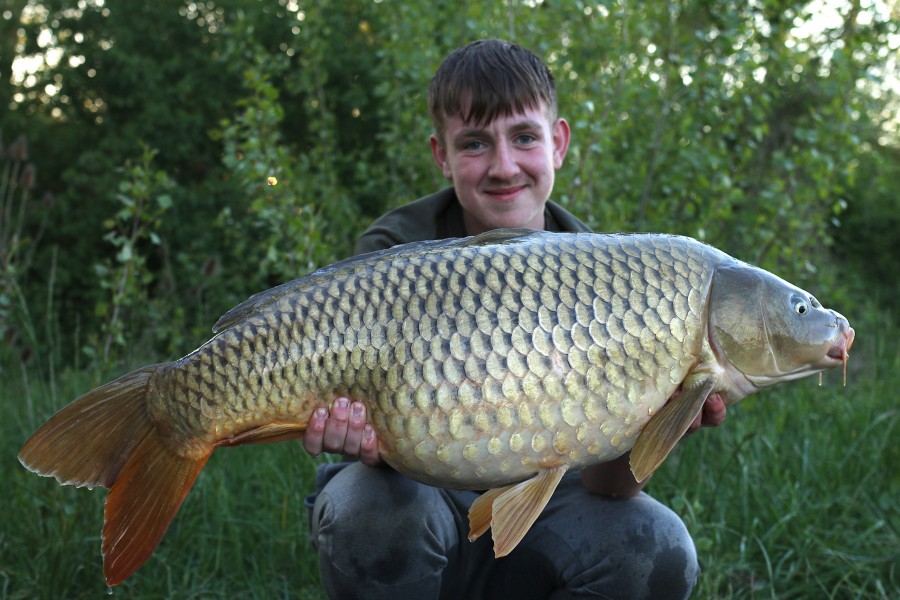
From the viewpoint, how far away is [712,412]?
140 centimetres

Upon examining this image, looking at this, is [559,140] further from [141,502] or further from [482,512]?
[141,502]

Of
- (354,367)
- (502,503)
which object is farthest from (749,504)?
(354,367)

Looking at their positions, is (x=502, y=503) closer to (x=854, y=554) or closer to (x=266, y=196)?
(x=854, y=554)

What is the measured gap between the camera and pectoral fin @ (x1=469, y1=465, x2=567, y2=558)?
1.30m

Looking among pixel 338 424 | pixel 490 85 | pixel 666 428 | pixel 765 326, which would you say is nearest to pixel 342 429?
pixel 338 424

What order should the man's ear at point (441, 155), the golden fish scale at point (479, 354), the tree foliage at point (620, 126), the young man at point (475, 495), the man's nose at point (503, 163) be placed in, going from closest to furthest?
the golden fish scale at point (479, 354)
the young man at point (475, 495)
the man's nose at point (503, 163)
the man's ear at point (441, 155)
the tree foliage at point (620, 126)

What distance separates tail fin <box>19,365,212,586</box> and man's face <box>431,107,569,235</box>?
760mm

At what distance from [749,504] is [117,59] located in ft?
15.5

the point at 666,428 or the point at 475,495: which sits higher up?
the point at 666,428

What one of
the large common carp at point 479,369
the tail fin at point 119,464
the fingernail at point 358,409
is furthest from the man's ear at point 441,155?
the tail fin at point 119,464

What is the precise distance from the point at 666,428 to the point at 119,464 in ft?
2.45

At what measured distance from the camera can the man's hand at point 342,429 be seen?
4.36ft

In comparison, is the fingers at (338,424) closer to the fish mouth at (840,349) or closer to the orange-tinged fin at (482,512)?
the orange-tinged fin at (482,512)

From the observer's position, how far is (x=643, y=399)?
4.24 ft
